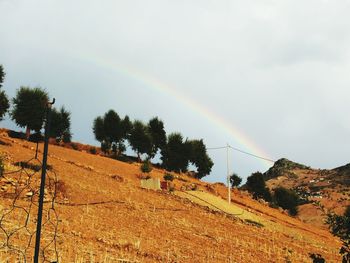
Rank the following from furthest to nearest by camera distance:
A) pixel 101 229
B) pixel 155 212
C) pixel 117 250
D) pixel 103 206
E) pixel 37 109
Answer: pixel 37 109 → pixel 155 212 → pixel 103 206 → pixel 101 229 → pixel 117 250

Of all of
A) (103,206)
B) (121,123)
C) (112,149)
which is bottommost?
(103,206)

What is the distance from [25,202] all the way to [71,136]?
60.0 m

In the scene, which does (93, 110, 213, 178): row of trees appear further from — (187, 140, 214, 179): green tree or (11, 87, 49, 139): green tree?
(11, 87, 49, 139): green tree

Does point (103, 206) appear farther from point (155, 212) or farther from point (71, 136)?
point (71, 136)

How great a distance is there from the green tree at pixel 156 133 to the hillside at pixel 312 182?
113 ft

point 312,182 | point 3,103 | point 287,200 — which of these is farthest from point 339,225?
point 312,182

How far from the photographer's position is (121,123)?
3413 inches

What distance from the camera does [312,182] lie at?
132 meters

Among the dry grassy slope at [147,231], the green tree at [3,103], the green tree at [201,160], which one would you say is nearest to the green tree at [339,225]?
the dry grassy slope at [147,231]

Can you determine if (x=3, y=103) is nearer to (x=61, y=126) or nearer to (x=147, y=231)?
(x=61, y=126)

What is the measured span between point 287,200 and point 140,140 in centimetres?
3421

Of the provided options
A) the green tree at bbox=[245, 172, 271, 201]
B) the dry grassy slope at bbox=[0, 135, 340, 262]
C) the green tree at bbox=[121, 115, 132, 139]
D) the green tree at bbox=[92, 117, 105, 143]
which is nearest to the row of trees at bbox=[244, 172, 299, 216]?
the green tree at bbox=[245, 172, 271, 201]

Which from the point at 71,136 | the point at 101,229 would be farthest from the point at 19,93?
the point at 101,229

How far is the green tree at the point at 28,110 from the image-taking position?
209ft
